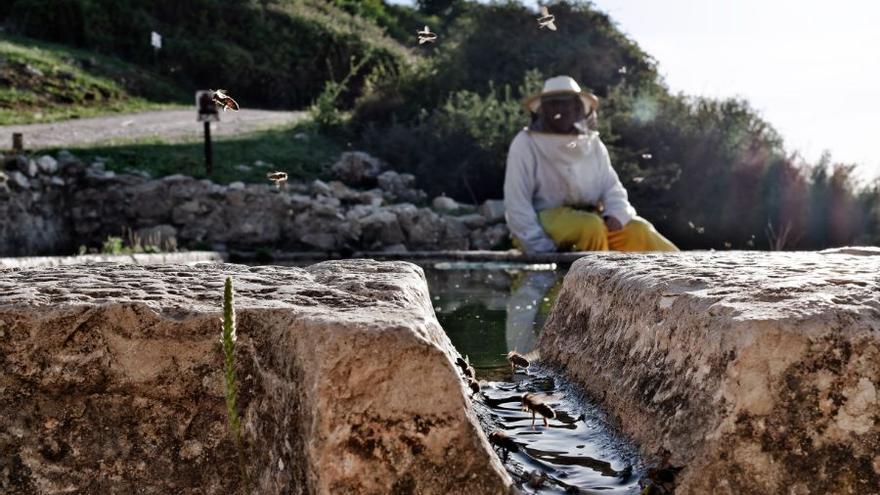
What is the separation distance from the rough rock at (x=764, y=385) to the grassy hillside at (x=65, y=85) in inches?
547

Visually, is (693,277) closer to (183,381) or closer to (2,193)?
(183,381)

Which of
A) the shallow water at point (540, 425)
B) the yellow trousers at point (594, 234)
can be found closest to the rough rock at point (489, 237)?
the yellow trousers at point (594, 234)

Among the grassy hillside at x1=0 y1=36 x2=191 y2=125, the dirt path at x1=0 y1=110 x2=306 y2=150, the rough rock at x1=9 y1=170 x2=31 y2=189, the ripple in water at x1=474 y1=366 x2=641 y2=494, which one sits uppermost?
the grassy hillside at x1=0 y1=36 x2=191 y2=125

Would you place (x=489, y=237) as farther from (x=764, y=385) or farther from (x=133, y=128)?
(x=764, y=385)

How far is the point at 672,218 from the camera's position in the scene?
39.4 ft

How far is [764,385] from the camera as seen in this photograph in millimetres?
1240

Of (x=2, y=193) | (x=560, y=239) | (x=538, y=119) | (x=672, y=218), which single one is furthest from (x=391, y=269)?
(x=672, y=218)

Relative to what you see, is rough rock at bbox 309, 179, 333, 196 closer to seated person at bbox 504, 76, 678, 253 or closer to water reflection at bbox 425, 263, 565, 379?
seated person at bbox 504, 76, 678, 253

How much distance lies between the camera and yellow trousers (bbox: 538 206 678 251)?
747 centimetres

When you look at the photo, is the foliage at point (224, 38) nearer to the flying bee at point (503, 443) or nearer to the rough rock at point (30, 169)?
the rough rock at point (30, 169)

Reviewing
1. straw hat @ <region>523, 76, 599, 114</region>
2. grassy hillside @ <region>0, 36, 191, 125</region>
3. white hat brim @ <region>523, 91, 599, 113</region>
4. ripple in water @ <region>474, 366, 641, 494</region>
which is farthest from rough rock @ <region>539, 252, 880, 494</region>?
grassy hillside @ <region>0, 36, 191, 125</region>

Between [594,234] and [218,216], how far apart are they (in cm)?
459

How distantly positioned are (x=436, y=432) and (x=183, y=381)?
0.40m

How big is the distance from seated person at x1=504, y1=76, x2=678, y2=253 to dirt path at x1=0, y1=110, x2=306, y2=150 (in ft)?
19.9
